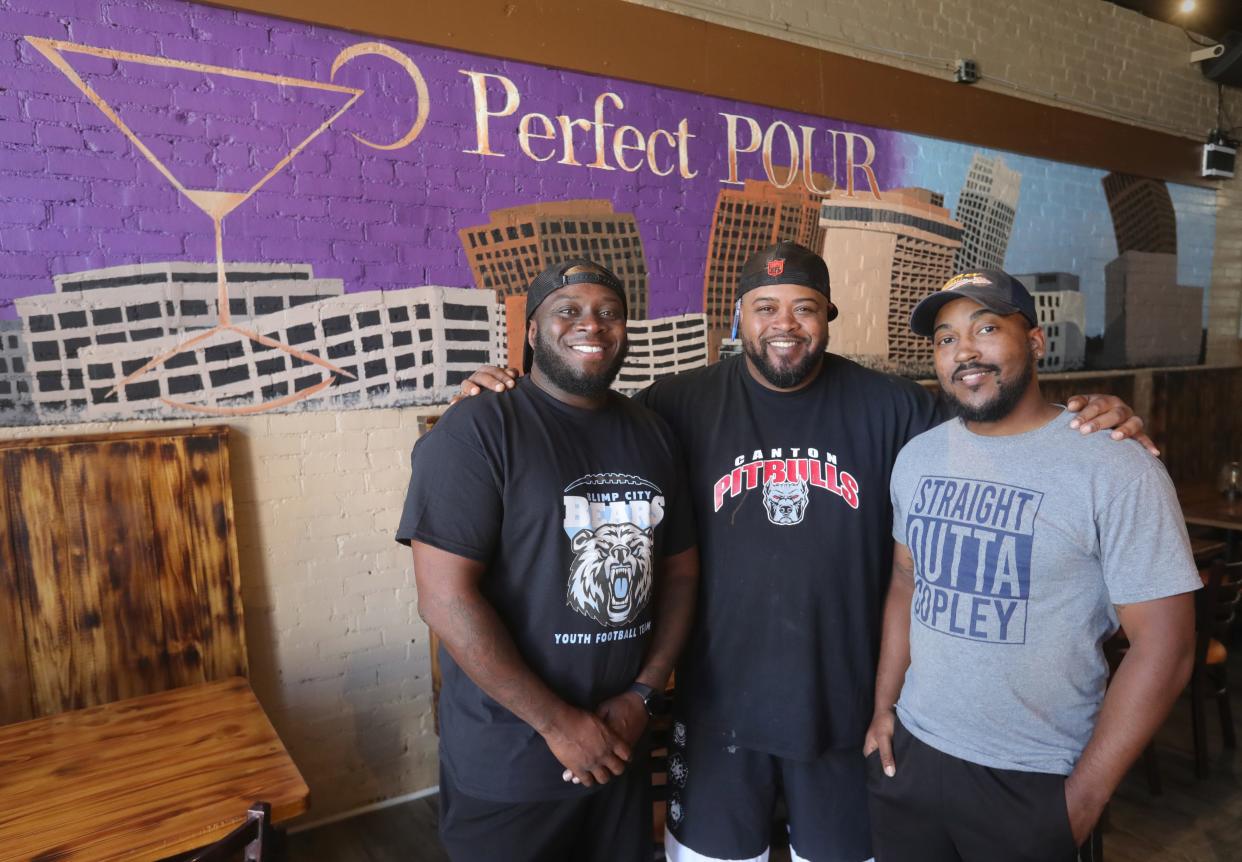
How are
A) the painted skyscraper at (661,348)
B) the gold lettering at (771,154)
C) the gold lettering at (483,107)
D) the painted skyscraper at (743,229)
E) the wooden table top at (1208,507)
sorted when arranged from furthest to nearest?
the wooden table top at (1208,507)
the gold lettering at (771,154)
the painted skyscraper at (743,229)
the painted skyscraper at (661,348)
the gold lettering at (483,107)

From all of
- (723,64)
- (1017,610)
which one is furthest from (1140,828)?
(723,64)

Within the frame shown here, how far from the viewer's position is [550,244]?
10.5ft

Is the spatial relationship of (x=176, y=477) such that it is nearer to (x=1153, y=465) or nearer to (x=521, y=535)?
(x=521, y=535)

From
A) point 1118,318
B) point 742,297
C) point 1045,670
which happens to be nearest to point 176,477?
point 742,297

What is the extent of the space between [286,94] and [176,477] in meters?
1.37

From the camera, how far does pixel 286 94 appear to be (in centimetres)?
262

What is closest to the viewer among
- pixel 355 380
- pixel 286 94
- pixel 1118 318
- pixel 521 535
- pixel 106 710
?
pixel 521 535

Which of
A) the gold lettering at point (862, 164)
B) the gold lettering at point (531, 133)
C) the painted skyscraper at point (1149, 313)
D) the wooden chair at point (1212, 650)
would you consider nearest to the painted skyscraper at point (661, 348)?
the gold lettering at point (531, 133)

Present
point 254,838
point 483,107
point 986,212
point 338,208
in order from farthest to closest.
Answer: point 986,212
point 483,107
point 338,208
point 254,838

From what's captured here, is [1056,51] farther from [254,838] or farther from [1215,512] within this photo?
[254,838]

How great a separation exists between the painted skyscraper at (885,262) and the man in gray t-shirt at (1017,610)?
259 cm

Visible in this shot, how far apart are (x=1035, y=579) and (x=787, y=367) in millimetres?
692

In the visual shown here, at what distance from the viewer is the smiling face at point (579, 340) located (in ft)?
5.28

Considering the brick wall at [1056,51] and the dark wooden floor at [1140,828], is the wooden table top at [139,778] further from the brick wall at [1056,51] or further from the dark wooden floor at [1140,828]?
the brick wall at [1056,51]
